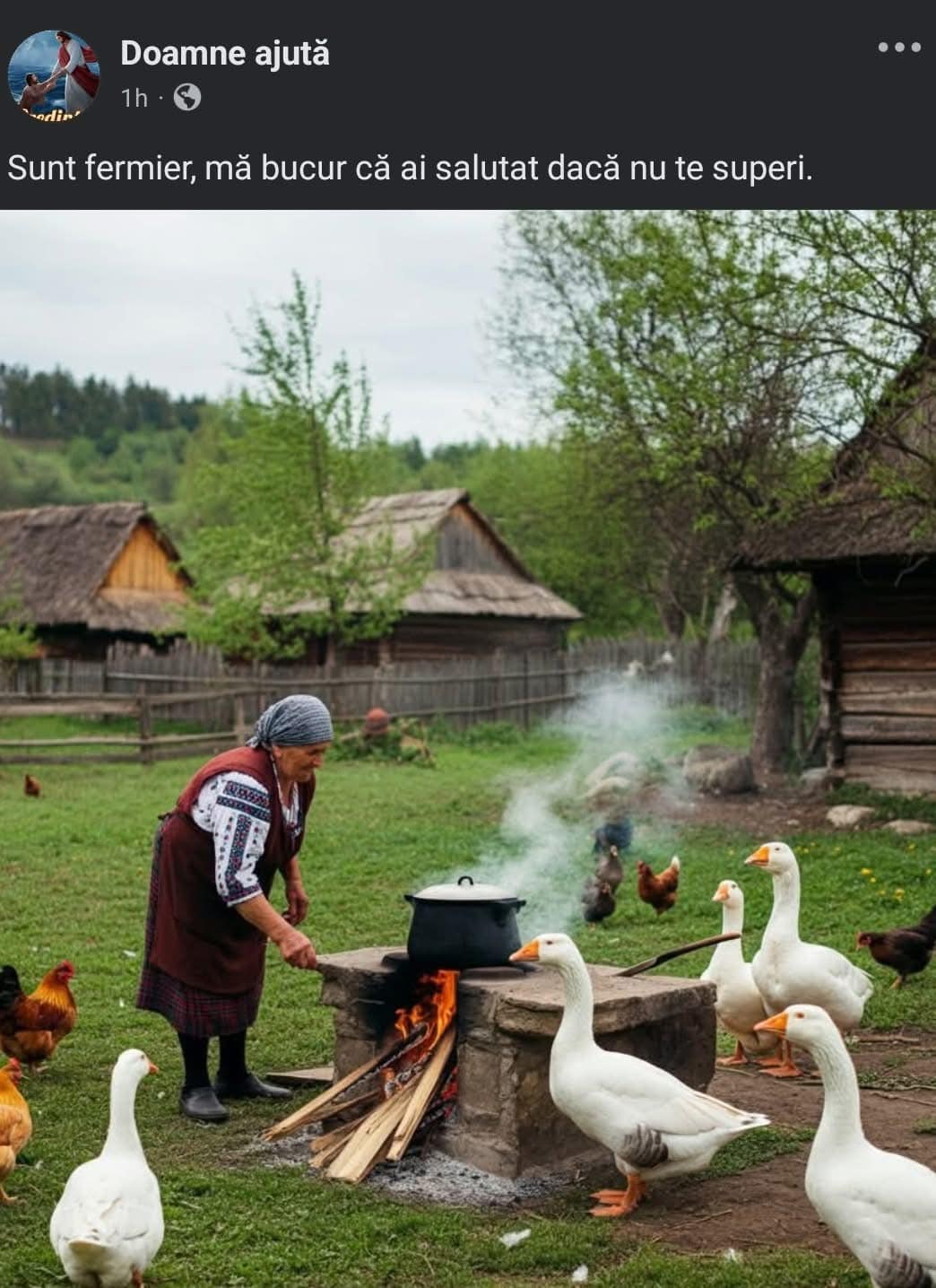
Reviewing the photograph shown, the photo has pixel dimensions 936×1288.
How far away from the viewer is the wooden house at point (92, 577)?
31.7 metres

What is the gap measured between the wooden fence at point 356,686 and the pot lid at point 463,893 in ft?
47.5

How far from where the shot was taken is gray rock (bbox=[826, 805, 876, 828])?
13.7m

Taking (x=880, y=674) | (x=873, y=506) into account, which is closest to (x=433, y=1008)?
(x=873, y=506)

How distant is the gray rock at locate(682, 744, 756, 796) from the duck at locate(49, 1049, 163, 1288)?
12.0m

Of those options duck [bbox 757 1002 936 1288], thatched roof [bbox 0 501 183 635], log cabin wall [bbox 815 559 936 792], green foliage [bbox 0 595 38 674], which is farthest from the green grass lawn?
thatched roof [bbox 0 501 183 635]

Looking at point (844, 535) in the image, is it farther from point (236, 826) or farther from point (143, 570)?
point (143, 570)

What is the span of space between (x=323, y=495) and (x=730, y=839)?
1449 centimetres

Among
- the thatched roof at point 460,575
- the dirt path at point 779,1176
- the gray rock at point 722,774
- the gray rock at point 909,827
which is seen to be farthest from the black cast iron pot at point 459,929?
the thatched roof at point 460,575

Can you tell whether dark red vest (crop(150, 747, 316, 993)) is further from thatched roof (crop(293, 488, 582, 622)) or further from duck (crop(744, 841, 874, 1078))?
thatched roof (crop(293, 488, 582, 622))

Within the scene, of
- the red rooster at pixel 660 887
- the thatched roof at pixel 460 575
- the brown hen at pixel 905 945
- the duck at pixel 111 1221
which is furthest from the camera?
the thatched roof at pixel 460 575

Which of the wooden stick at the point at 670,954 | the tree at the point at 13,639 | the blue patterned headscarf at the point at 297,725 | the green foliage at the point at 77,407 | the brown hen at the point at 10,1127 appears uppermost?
the green foliage at the point at 77,407

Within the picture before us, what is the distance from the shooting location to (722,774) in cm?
1580

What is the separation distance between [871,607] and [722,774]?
94.9 inches

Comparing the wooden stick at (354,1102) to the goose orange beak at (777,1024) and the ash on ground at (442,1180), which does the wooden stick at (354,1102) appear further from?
the goose orange beak at (777,1024)
